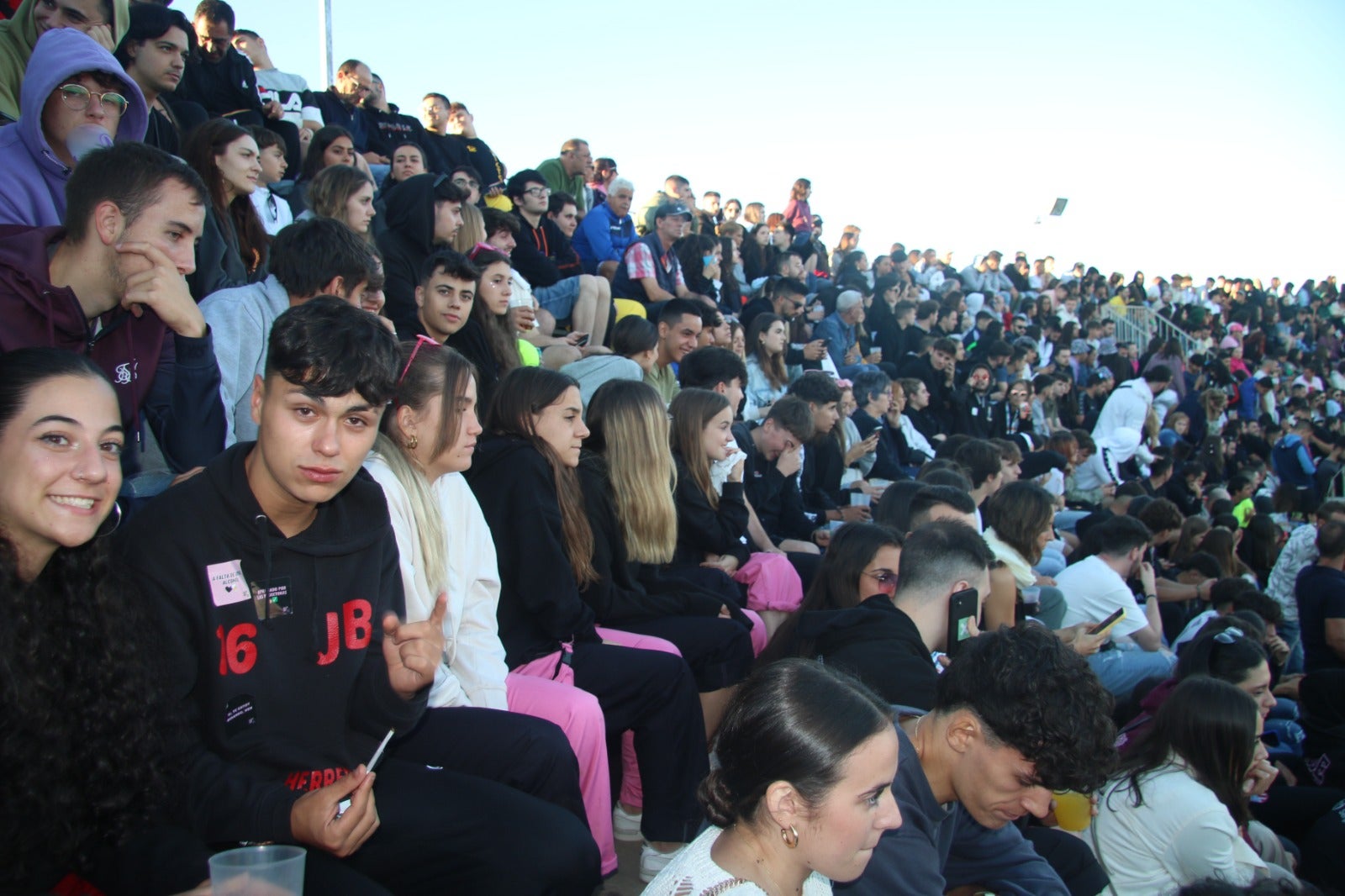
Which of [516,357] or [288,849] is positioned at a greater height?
[516,357]

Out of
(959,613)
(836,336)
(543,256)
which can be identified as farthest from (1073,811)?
(836,336)

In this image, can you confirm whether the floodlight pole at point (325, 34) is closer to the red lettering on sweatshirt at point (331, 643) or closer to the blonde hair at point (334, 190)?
the blonde hair at point (334, 190)

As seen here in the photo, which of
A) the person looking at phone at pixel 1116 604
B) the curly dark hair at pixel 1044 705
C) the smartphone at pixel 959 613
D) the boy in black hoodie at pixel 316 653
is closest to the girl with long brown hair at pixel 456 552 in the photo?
the boy in black hoodie at pixel 316 653

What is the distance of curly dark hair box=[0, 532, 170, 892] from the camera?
1562 millimetres

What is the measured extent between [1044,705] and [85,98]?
3.51m

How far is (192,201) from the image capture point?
262 cm

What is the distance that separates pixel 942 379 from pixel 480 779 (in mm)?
8762

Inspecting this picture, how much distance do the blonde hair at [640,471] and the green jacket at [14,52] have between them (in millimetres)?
2656

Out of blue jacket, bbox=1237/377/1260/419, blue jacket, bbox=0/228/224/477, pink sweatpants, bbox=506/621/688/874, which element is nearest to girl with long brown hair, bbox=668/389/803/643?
pink sweatpants, bbox=506/621/688/874

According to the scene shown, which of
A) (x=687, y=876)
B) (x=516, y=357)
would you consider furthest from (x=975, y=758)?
(x=516, y=357)

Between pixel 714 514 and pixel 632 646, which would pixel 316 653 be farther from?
pixel 714 514

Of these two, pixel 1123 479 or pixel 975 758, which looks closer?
pixel 975 758

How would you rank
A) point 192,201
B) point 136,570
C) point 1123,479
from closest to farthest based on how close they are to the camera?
point 136,570 → point 192,201 → point 1123,479

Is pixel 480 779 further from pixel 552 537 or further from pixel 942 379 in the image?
pixel 942 379
